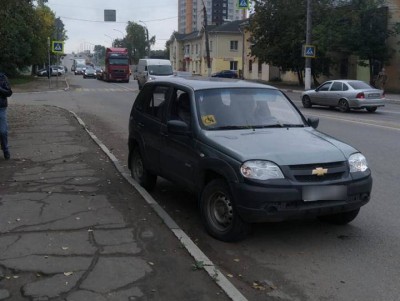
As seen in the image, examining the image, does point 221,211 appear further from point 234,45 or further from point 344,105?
point 234,45

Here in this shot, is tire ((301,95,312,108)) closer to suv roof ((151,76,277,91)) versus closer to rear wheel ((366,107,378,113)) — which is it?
rear wheel ((366,107,378,113))

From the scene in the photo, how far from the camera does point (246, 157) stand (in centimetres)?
505

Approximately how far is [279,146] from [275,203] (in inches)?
26.3

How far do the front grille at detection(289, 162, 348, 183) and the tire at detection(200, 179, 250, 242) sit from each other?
679 millimetres

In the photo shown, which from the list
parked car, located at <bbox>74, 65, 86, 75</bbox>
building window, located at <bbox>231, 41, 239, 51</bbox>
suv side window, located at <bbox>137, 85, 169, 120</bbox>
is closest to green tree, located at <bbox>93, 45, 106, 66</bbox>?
parked car, located at <bbox>74, 65, 86, 75</bbox>

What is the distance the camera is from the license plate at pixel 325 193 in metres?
4.99

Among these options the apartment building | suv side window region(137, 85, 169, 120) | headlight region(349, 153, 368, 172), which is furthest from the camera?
the apartment building

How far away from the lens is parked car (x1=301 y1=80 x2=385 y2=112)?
21.7m

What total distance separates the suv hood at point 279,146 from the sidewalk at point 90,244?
41.2 inches

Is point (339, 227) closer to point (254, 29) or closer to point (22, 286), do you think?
point (22, 286)

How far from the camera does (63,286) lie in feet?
13.6

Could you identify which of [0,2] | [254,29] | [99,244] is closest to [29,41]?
[254,29]

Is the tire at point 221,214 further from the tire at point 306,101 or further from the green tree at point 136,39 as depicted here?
the green tree at point 136,39

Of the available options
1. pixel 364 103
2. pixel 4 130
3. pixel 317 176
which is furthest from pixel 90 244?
pixel 364 103
